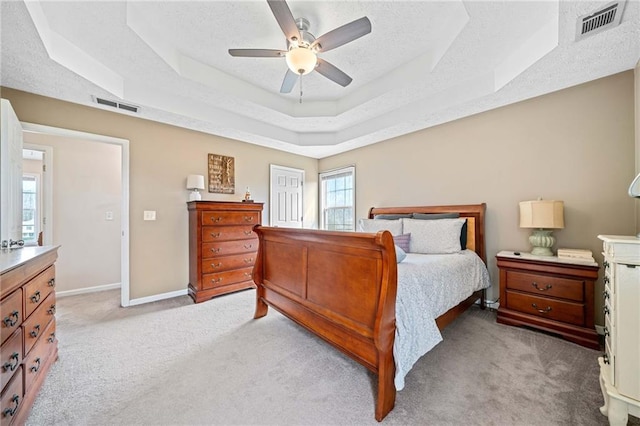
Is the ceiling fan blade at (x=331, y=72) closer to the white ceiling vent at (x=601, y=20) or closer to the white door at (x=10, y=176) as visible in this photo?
the white ceiling vent at (x=601, y=20)

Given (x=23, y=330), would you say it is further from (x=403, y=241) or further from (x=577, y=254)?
(x=577, y=254)

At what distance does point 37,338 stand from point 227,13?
109 inches

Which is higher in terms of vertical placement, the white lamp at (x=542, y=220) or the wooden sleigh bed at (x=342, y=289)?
the white lamp at (x=542, y=220)

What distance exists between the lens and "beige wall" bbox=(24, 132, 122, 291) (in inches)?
142

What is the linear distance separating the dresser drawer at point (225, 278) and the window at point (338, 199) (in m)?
2.12

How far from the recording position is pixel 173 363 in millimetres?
1938

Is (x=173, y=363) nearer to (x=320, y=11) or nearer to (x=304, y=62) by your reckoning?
(x=304, y=62)

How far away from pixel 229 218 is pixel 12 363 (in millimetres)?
2454

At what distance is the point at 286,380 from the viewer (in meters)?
1.73

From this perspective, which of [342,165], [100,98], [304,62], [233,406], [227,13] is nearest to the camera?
[233,406]

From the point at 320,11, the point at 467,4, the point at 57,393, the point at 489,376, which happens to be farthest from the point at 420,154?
the point at 57,393

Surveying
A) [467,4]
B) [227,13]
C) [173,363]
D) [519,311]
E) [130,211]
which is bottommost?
[173,363]

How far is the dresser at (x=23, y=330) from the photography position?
46.1 inches

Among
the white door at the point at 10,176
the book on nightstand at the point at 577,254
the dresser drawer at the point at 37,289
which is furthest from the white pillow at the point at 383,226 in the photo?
the white door at the point at 10,176
